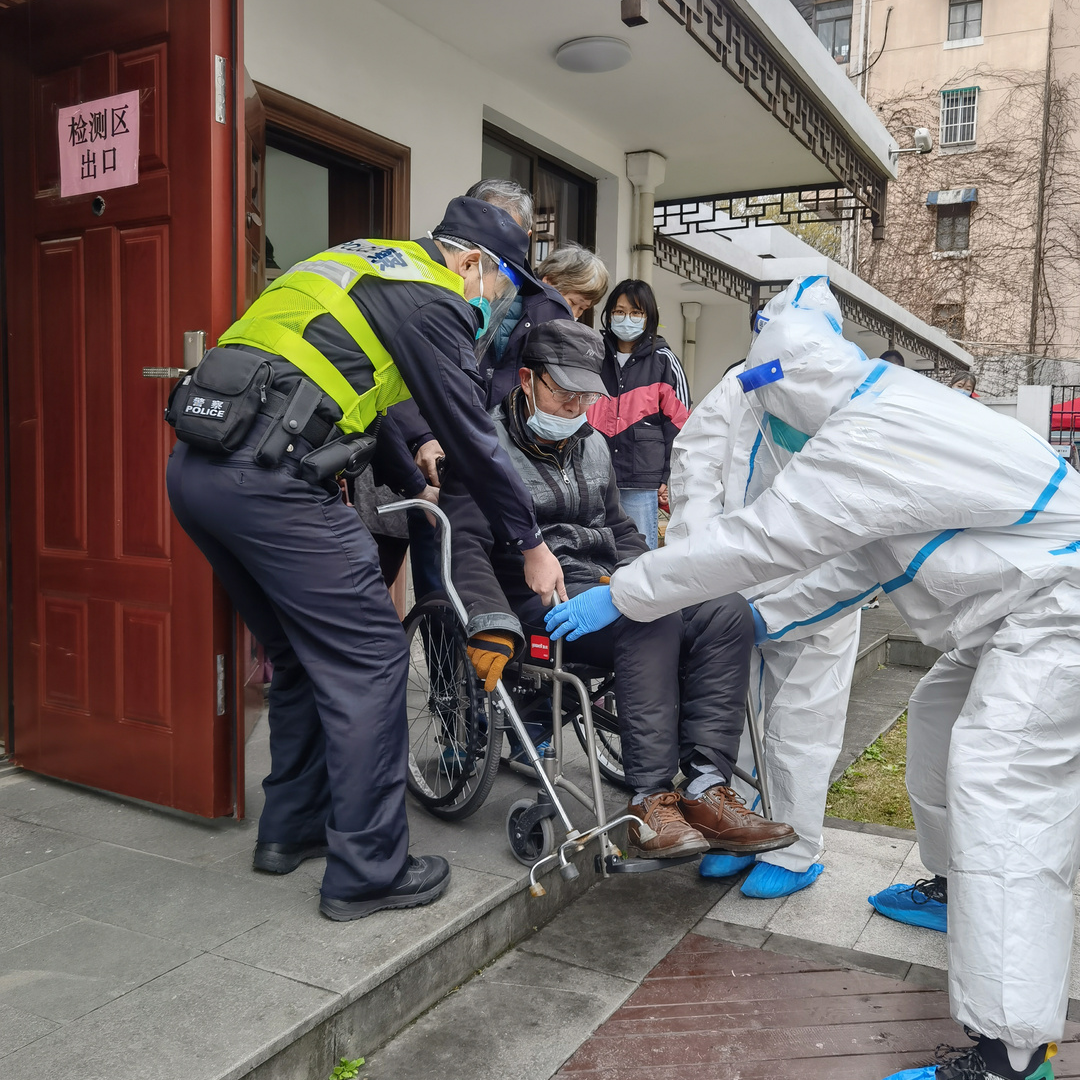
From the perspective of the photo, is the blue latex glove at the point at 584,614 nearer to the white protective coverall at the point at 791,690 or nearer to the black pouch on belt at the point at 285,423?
the white protective coverall at the point at 791,690

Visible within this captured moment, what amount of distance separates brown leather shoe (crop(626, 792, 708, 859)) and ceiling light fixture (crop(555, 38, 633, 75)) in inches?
167

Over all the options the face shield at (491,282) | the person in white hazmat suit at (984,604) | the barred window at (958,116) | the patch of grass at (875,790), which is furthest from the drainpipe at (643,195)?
the barred window at (958,116)

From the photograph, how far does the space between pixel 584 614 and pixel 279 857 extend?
0.98m

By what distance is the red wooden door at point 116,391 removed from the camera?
265cm

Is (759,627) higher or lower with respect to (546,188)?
lower

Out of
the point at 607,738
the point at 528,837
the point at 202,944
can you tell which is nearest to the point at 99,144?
the point at 202,944

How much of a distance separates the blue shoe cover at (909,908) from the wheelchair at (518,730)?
41cm

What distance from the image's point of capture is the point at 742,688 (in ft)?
8.75

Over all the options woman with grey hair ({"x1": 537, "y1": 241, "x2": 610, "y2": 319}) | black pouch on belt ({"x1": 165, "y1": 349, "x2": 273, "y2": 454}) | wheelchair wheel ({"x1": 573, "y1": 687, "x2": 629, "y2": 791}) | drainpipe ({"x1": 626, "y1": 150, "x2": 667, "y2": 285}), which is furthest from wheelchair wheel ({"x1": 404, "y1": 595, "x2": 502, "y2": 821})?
drainpipe ({"x1": 626, "y1": 150, "x2": 667, "y2": 285})

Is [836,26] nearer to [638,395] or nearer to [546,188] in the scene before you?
[546,188]

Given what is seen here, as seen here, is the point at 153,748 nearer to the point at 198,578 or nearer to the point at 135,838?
the point at 135,838

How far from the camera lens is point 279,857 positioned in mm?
2529


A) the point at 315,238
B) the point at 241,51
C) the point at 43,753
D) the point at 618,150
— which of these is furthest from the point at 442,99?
the point at 43,753

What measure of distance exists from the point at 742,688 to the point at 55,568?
2068mm
